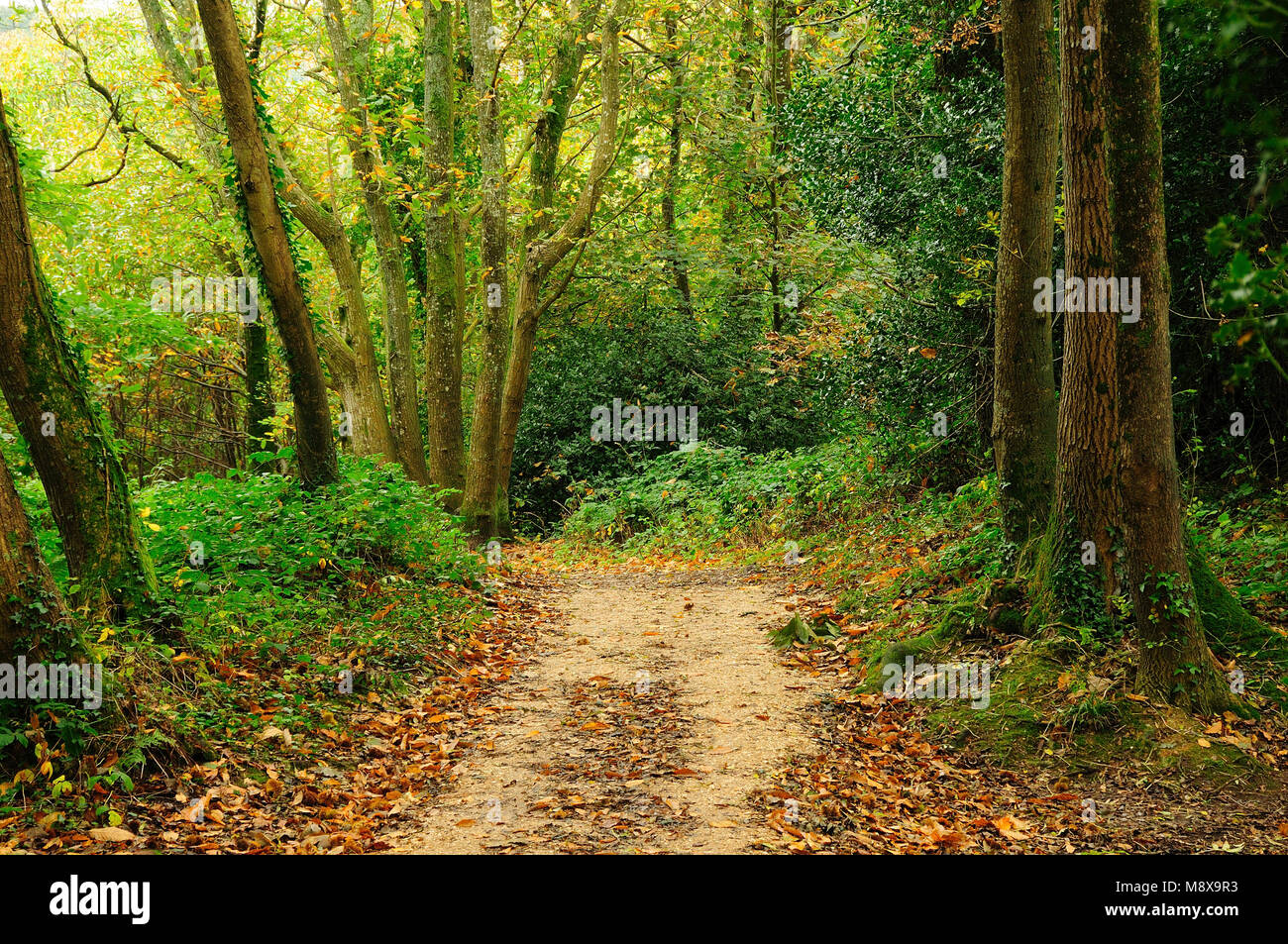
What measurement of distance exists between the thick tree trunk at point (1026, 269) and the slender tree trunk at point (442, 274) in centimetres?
793

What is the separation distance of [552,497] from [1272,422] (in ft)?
44.8

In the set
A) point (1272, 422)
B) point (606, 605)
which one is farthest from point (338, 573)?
point (1272, 422)

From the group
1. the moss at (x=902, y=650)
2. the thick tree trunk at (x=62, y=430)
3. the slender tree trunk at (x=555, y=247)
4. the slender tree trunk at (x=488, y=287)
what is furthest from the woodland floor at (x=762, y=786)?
the slender tree trunk at (x=555, y=247)

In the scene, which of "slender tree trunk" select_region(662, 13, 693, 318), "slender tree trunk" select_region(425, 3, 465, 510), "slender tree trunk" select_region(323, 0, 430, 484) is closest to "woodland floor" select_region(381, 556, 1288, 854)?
"slender tree trunk" select_region(425, 3, 465, 510)

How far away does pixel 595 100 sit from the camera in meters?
18.6

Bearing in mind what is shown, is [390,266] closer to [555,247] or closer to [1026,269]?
[555,247]

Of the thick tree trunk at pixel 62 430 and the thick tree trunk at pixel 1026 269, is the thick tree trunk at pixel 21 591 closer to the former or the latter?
the thick tree trunk at pixel 62 430

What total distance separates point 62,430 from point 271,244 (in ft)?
11.0

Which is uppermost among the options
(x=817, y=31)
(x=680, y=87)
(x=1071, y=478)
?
(x=817, y=31)

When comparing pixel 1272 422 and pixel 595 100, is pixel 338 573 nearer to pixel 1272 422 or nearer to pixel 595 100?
pixel 1272 422

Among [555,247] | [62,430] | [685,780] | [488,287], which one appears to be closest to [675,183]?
[555,247]

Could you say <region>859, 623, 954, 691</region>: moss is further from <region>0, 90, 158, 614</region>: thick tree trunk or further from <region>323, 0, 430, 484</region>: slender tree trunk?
<region>323, 0, 430, 484</region>: slender tree trunk

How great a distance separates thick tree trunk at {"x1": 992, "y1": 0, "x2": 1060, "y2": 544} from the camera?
722cm

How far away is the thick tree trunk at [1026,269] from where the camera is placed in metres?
→ 7.22
